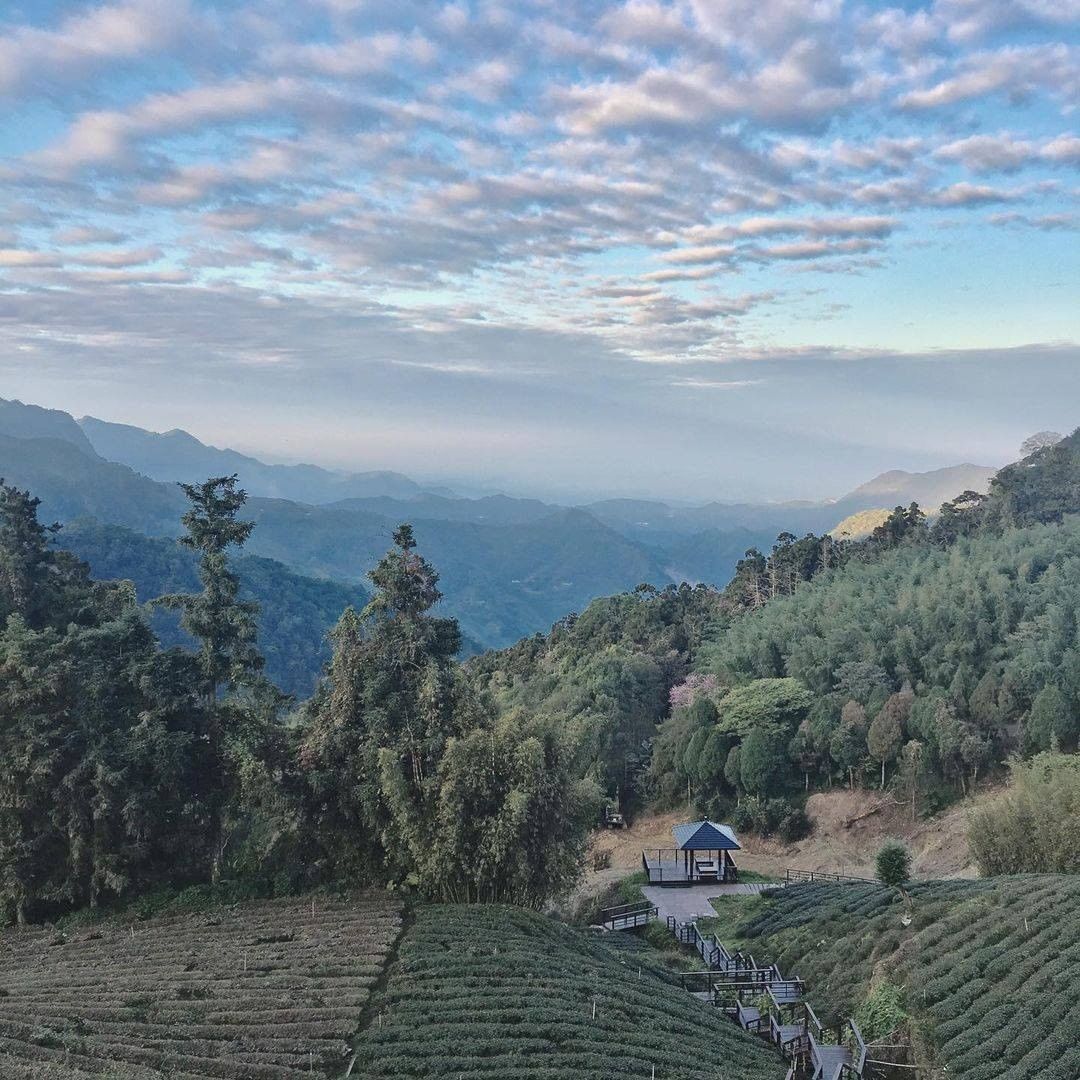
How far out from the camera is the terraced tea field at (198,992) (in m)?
13.7

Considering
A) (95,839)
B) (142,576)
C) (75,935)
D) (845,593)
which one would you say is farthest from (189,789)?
(142,576)

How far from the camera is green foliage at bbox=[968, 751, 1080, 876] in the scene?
26906mm

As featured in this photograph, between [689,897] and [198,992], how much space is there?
64.0 feet

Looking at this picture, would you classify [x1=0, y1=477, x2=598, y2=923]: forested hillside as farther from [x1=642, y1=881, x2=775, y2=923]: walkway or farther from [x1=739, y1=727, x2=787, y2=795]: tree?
[x1=739, y1=727, x2=787, y2=795]: tree

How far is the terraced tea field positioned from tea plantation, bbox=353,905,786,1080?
801 millimetres

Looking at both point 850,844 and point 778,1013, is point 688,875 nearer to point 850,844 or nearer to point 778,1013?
point 850,844

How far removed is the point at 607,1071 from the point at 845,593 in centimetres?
4560

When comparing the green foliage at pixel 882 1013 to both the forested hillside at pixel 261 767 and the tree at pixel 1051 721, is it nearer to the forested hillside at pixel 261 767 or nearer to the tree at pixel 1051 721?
the forested hillside at pixel 261 767

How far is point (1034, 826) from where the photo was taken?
2786 cm

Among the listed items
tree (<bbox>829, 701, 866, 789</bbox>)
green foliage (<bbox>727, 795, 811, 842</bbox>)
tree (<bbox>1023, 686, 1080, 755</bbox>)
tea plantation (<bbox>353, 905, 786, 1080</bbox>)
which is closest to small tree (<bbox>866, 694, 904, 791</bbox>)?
tree (<bbox>829, 701, 866, 789</bbox>)

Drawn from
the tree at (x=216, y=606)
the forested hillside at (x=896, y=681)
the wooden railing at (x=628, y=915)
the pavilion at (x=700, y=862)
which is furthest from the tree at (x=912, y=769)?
the tree at (x=216, y=606)

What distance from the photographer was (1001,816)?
1131 inches

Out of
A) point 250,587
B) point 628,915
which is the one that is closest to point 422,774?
point 628,915

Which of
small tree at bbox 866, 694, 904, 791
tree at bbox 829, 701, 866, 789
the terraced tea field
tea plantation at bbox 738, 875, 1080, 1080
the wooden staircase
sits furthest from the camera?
tree at bbox 829, 701, 866, 789
